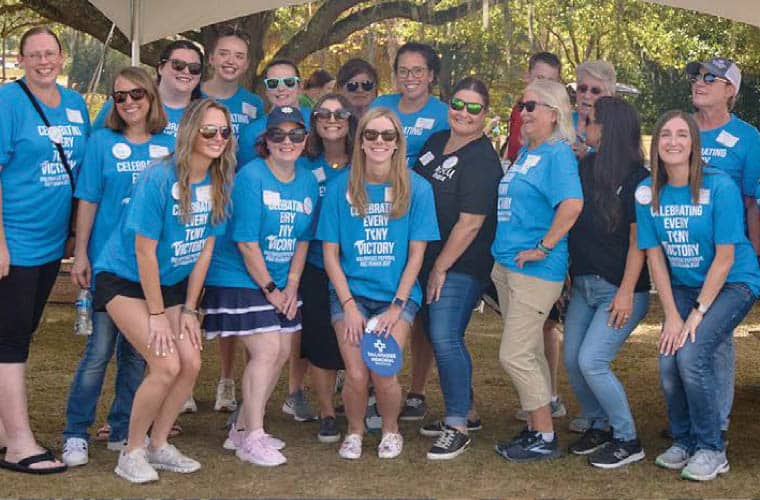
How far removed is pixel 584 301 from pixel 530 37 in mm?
4165

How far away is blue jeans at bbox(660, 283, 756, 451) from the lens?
4.50m

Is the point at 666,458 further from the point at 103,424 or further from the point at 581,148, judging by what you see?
the point at 103,424

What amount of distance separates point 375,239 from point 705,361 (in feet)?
4.49

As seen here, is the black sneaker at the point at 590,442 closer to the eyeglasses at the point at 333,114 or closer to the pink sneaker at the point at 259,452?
the pink sneaker at the point at 259,452

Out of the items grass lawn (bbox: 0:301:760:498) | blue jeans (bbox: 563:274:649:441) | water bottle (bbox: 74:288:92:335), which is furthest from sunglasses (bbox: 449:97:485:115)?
water bottle (bbox: 74:288:92:335)

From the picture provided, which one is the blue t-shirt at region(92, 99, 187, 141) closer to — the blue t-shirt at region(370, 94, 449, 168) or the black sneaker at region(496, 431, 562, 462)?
the blue t-shirt at region(370, 94, 449, 168)

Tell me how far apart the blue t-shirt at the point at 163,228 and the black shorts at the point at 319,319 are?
67 centimetres

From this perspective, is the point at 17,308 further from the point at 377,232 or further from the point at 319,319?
the point at 377,232

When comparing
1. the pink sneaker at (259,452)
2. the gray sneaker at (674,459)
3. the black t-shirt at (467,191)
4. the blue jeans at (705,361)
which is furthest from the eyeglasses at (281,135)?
the gray sneaker at (674,459)

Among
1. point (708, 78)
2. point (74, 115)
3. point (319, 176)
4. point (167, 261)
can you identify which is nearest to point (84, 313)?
point (167, 261)

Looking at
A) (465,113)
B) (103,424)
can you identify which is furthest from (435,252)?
(103,424)

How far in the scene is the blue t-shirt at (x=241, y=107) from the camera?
521 centimetres

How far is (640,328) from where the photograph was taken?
8.98 metres

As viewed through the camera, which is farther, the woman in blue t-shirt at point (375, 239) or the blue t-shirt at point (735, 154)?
the blue t-shirt at point (735, 154)
